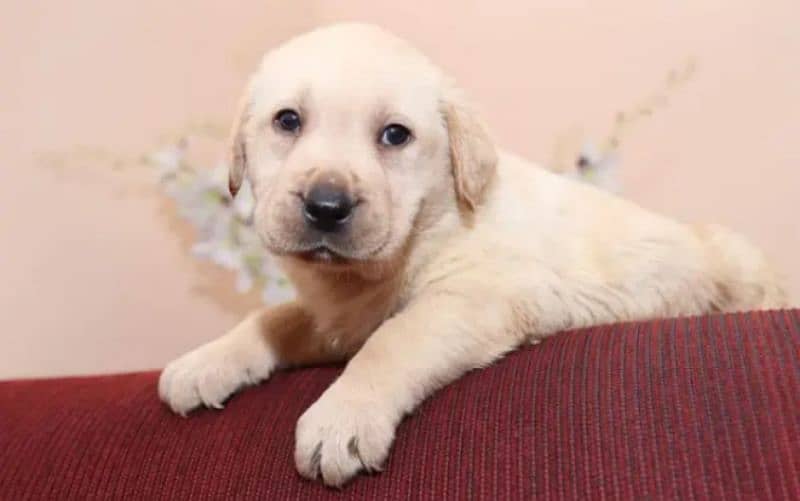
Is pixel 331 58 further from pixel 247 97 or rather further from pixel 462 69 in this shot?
pixel 462 69

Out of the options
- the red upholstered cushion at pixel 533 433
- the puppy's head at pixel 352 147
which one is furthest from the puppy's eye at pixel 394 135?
the red upholstered cushion at pixel 533 433

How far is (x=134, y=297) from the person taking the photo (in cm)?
238

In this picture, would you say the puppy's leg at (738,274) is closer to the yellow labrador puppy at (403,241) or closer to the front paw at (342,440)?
the yellow labrador puppy at (403,241)

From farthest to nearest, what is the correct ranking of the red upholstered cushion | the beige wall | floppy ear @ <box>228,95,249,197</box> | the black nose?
the beige wall → floppy ear @ <box>228,95,249,197</box> → the black nose → the red upholstered cushion

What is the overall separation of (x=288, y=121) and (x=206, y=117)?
1260 millimetres

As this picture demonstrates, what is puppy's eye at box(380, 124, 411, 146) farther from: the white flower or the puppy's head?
the white flower

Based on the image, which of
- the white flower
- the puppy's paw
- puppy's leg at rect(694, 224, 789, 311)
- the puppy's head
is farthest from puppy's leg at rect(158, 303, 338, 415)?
the white flower

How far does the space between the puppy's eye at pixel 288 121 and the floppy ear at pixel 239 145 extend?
9cm

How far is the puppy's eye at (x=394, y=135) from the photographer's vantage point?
1.28 meters

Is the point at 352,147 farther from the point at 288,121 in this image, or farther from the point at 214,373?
the point at 214,373

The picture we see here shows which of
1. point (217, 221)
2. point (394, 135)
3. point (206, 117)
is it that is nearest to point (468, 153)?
point (394, 135)

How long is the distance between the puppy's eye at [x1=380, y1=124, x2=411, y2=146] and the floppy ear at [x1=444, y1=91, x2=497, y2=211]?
3.2 inches

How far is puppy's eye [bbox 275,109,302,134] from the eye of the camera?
1.28 m

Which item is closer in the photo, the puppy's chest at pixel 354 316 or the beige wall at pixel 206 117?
the puppy's chest at pixel 354 316
